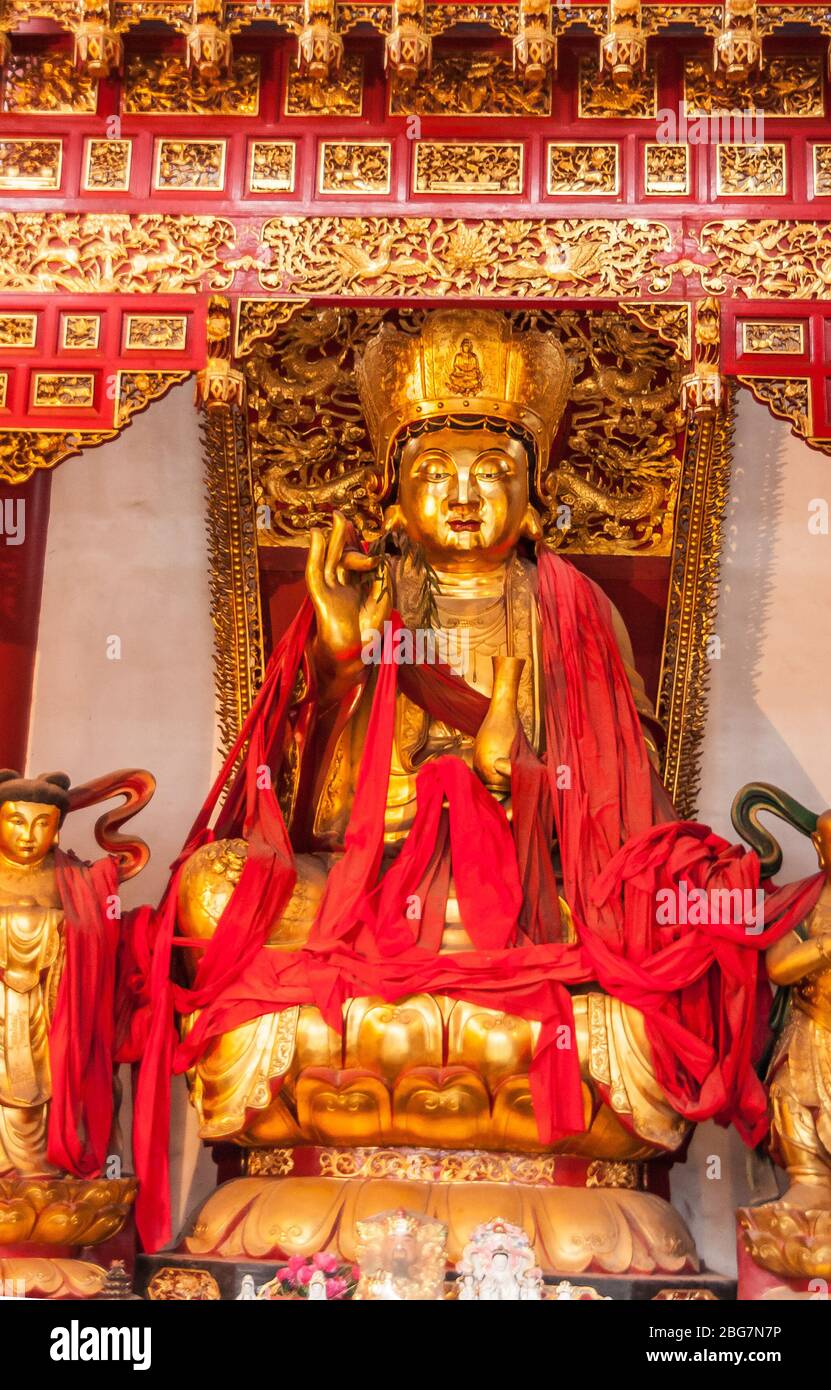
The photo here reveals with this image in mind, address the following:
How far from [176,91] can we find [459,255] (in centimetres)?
103

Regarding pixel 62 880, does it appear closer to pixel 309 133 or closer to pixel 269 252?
pixel 269 252

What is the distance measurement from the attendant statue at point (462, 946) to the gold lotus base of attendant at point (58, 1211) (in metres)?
0.28

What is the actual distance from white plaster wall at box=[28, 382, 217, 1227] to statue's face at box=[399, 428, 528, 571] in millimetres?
845

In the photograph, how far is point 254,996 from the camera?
5527mm

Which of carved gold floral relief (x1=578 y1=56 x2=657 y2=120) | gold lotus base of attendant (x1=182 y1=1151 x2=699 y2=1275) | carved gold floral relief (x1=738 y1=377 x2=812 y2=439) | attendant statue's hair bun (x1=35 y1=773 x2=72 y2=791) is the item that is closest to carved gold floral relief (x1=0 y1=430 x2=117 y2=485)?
attendant statue's hair bun (x1=35 y1=773 x2=72 y2=791)

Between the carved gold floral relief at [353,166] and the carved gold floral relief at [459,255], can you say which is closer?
the carved gold floral relief at [459,255]

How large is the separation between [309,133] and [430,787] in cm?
205

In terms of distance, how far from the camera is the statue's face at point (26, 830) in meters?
5.63

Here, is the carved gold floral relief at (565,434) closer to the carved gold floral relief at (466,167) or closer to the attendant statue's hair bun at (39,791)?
the carved gold floral relief at (466,167)

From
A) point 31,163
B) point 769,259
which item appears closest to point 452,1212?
→ point 769,259

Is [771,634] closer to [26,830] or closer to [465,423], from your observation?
[465,423]

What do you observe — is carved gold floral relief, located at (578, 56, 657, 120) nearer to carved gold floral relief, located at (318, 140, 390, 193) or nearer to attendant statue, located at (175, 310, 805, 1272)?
carved gold floral relief, located at (318, 140, 390, 193)

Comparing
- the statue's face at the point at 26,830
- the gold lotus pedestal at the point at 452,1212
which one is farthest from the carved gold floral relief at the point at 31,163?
the gold lotus pedestal at the point at 452,1212

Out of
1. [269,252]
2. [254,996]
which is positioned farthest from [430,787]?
[269,252]
